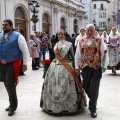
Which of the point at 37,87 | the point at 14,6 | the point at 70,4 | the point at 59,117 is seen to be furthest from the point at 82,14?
the point at 59,117

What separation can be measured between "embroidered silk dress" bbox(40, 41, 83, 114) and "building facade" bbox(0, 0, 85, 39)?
14.9 m

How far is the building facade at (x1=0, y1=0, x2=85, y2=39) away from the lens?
65.2ft

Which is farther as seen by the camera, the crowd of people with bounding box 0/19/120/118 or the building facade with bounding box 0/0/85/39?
the building facade with bounding box 0/0/85/39

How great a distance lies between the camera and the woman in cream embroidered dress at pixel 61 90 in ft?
14.9

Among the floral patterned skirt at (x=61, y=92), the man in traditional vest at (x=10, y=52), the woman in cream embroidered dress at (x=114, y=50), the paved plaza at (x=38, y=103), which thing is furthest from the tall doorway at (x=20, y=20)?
the floral patterned skirt at (x=61, y=92)

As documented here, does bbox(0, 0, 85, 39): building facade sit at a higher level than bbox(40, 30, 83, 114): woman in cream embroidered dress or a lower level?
higher

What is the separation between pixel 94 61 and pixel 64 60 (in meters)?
0.55

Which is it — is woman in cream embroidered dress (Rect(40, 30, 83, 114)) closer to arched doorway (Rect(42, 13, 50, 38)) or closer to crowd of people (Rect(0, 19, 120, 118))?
crowd of people (Rect(0, 19, 120, 118))

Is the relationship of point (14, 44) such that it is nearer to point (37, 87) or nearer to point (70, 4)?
point (37, 87)

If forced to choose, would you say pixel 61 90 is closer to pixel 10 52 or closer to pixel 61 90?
pixel 61 90

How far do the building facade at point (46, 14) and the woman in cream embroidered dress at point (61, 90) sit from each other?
48.8 feet

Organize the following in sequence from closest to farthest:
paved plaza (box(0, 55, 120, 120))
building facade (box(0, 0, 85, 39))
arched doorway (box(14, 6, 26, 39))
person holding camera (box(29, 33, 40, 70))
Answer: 1. paved plaza (box(0, 55, 120, 120))
2. person holding camera (box(29, 33, 40, 70))
3. building facade (box(0, 0, 85, 39))
4. arched doorway (box(14, 6, 26, 39))

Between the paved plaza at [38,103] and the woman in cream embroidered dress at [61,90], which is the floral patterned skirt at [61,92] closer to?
the woman in cream embroidered dress at [61,90]

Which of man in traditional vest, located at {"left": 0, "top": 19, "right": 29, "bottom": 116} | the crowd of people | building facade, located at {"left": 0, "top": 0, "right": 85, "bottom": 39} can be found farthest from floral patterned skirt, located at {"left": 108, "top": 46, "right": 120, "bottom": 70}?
building facade, located at {"left": 0, "top": 0, "right": 85, "bottom": 39}
